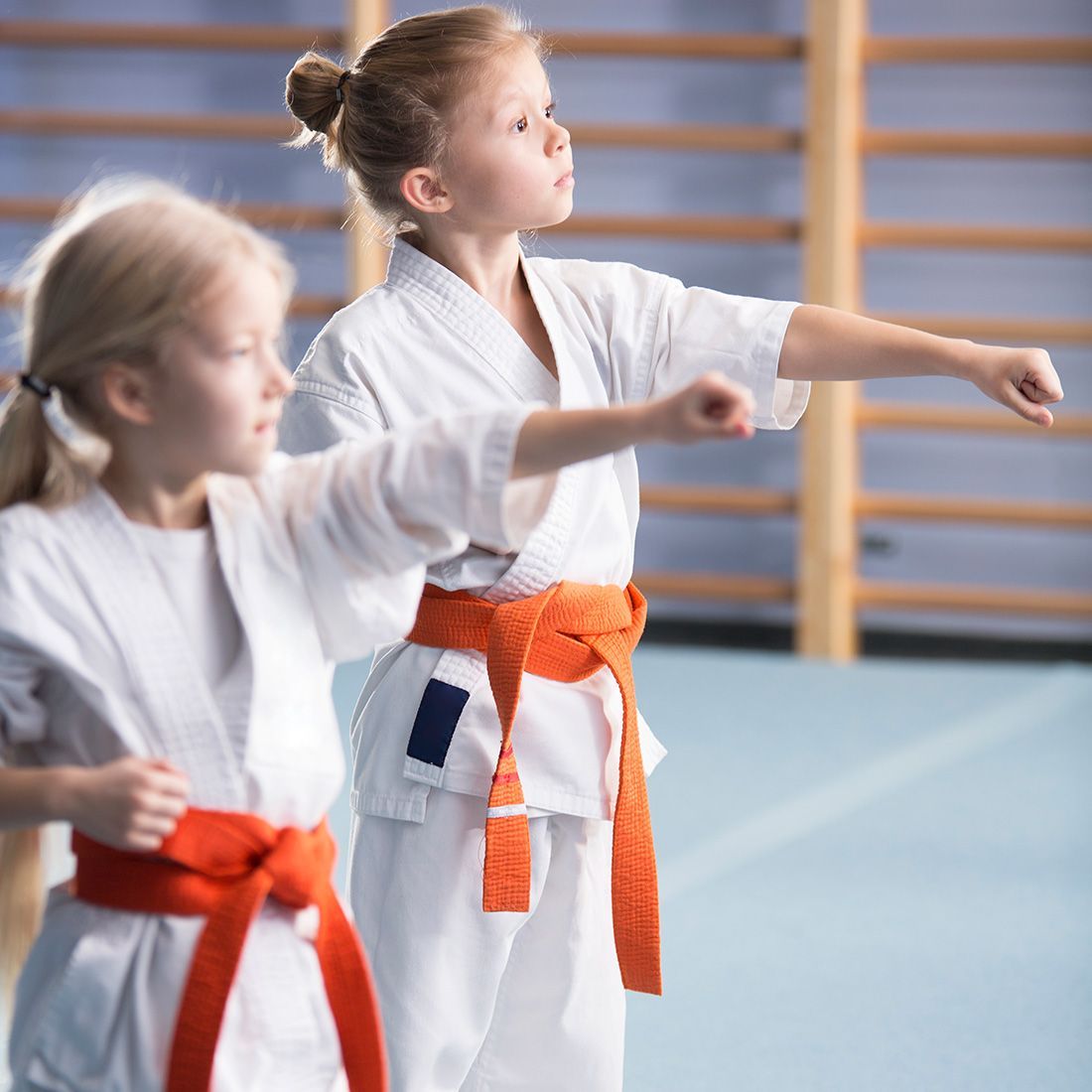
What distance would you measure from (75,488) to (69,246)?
0.15 metres

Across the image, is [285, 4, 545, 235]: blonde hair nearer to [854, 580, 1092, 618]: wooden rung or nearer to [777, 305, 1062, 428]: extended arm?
[777, 305, 1062, 428]: extended arm

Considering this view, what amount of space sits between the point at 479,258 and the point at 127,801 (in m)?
0.72

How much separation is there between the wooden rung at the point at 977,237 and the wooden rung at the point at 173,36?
159 cm

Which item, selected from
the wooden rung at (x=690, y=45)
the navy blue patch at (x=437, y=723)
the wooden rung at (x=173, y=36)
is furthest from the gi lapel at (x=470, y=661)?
the wooden rung at (x=173, y=36)

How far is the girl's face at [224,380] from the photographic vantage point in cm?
99

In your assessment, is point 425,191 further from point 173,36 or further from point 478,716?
point 173,36

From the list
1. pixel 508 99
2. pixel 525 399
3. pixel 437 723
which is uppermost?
pixel 508 99

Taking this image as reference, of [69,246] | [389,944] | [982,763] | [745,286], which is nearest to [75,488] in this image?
[69,246]

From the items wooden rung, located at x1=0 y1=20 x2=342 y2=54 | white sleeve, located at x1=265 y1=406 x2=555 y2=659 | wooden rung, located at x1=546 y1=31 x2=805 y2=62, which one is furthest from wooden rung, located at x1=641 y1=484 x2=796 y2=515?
white sleeve, located at x1=265 y1=406 x2=555 y2=659

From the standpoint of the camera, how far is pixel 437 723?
1410 millimetres

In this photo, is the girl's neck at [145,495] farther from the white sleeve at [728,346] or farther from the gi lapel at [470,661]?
the white sleeve at [728,346]

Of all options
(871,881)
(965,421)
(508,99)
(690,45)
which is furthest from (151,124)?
(508,99)

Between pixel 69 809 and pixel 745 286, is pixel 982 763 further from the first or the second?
pixel 69 809

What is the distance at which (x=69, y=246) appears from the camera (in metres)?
1.00
